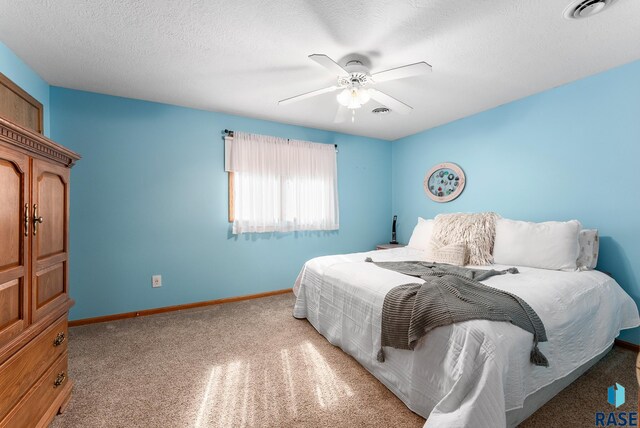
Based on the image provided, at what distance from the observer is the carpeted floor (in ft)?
4.82

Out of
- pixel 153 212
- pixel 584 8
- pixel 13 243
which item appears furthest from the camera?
pixel 153 212

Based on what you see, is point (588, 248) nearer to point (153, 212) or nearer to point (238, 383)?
point (238, 383)

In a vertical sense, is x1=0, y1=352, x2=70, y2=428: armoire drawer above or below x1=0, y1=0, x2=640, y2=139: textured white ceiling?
below

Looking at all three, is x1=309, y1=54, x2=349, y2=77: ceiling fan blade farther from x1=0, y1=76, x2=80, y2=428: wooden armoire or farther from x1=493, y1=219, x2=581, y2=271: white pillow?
x1=493, y1=219, x2=581, y2=271: white pillow

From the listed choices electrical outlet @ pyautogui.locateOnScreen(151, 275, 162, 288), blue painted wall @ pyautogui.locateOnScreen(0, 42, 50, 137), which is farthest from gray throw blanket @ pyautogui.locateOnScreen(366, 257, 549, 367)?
blue painted wall @ pyautogui.locateOnScreen(0, 42, 50, 137)

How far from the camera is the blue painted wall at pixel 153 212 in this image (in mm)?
2703

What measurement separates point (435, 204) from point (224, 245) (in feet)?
9.51

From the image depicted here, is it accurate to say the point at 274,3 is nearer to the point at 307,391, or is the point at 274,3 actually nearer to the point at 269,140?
the point at 269,140

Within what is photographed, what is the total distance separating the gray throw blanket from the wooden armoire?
1.72 meters

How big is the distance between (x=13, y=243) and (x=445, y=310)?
1965mm

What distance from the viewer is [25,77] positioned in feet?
7.13

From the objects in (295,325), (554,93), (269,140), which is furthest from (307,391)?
(554,93)

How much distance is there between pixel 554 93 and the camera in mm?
2625

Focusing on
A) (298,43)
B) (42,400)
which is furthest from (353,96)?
(42,400)
